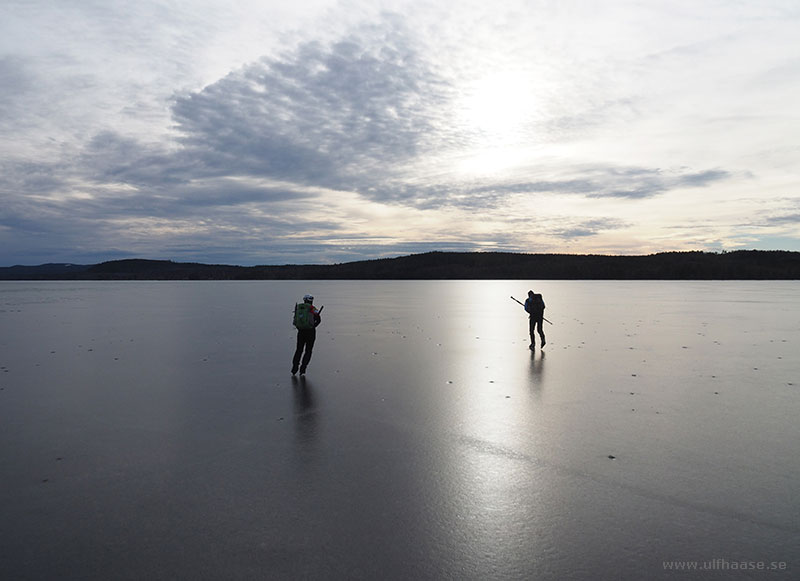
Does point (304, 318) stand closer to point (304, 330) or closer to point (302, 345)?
point (304, 330)

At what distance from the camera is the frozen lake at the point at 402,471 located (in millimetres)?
4004

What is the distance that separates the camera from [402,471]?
18.9 ft

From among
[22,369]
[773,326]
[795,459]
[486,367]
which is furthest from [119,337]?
[773,326]

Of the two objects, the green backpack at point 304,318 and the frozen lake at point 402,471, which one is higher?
the green backpack at point 304,318

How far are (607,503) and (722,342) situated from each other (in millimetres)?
14789

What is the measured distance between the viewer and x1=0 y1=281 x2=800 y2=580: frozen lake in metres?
4.00

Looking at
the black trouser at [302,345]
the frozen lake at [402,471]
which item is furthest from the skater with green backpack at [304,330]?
the frozen lake at [402,471]

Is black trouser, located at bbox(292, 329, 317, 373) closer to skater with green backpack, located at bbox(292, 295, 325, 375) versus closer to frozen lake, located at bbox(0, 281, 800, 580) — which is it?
skater with green backpack, located at bbox(292, 295, 325, 375)

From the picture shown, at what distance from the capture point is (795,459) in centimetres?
607

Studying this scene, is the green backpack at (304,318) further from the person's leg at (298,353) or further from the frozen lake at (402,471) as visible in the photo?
the frozen lake at (402,471)

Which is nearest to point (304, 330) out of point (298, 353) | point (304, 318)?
point (304, 318)

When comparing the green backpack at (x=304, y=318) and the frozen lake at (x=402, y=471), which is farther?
the green backpack at (x=304, y=318)

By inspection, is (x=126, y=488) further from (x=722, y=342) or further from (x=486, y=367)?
(x=722, y=342)

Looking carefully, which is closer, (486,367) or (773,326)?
(486,367)
